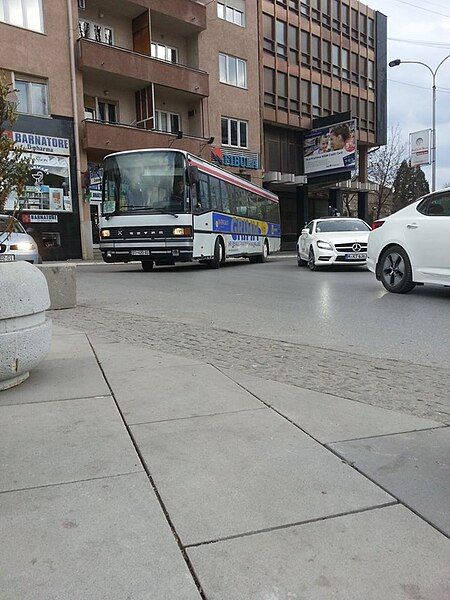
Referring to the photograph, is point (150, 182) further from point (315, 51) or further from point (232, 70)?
point (315, 51)

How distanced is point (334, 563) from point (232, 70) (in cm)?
3245

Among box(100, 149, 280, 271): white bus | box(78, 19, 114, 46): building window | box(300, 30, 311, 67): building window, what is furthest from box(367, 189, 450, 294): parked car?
box(300, 30, 311, 67): building window

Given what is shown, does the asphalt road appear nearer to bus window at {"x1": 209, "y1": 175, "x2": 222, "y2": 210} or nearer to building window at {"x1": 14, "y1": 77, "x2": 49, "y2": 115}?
bus window at {"x1": 209, "y1": 175, "x2": 222, "y2": 210}

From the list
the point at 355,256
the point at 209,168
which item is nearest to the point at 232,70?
the point at 209,168

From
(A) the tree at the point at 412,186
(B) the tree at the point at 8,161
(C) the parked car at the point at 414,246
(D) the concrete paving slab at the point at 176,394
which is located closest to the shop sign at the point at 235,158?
(C) the parked car at the point at 414,246

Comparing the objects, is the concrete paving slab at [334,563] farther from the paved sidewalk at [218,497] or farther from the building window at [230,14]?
the building window at [230,14]

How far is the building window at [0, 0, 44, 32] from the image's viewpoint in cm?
2138

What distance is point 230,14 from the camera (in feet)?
101

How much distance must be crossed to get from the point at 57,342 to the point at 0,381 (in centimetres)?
168

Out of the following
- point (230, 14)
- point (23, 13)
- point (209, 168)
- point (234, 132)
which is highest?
point (230, 14)

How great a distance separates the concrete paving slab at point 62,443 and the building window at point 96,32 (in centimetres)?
2531

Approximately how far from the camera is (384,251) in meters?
9.38

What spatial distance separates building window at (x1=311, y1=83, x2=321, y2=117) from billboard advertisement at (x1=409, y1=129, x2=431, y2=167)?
1132cm

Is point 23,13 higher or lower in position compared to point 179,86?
higher
